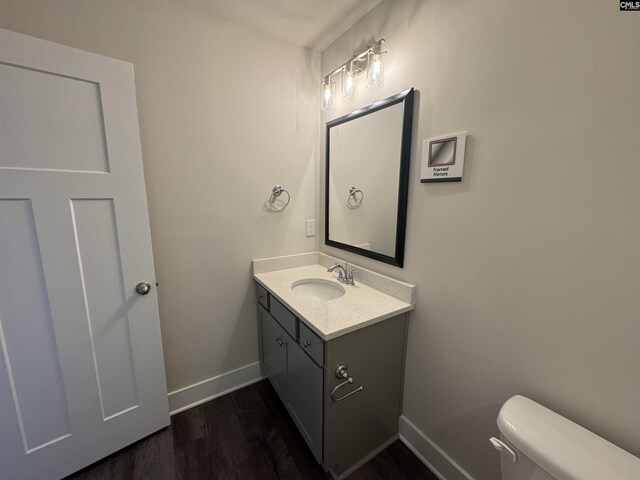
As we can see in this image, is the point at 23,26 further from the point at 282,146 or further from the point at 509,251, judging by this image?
the point at 509,251

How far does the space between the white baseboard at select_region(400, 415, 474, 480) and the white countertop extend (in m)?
0.70

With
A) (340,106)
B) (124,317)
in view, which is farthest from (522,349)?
(124,317)

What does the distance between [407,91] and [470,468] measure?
180 cm

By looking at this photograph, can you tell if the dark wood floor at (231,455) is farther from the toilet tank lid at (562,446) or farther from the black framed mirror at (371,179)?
the black framed mirror at (371,179)

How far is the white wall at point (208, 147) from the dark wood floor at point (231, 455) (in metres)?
0.31

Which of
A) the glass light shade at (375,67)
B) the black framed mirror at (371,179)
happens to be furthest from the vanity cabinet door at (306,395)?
the glass light shade at (375,67)

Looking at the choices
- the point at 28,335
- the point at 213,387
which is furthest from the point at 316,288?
the point at 28,335

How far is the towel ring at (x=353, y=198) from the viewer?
5.42 feet

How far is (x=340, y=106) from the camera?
171cm

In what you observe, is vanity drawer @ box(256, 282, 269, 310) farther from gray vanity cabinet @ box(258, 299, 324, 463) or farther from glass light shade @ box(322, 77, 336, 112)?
glass light shade @ box(322, 77, 336, 112)

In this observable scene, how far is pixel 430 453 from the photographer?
52.2 inches

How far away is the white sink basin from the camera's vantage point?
168cm

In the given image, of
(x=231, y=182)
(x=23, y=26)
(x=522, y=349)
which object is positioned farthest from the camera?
(x=231, y=182)

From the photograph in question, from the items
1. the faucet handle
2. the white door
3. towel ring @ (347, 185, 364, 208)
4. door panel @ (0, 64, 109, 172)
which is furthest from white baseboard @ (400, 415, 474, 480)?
door panel @ (0, 64, 109, 172)
